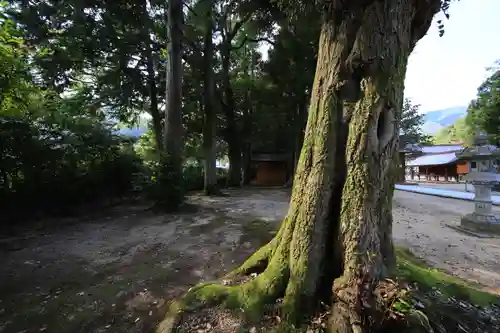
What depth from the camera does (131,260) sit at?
389cm

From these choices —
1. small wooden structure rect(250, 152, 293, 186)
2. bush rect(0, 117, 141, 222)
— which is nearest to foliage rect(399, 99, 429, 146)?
small wooden structure rect(250, 152, 293, 186)

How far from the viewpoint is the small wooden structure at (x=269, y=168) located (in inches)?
755

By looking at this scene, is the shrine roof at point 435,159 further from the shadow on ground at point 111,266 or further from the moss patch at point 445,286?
the moss patch at point 445,286

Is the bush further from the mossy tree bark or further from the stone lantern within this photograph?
the stone lantern

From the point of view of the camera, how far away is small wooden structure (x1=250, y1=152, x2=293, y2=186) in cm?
1917

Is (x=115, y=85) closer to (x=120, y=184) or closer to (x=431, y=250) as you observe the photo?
(x=120, y=184)

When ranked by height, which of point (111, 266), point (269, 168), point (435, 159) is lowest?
point (111, 266)


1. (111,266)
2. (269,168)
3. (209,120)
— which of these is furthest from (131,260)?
(269,168)

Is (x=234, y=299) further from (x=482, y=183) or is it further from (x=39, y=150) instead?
(x=482, y=183)

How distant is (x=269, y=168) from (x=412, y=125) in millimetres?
Result: 11674

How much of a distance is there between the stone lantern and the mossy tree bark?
5304 millimetres

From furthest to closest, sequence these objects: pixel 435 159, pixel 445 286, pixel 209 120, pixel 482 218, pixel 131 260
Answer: pixel 435 159
pixel 209 120
pixel 482 218
pixel 131 260
pixel 445 286

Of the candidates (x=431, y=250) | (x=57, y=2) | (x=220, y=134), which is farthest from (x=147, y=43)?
(x=431, y=250)

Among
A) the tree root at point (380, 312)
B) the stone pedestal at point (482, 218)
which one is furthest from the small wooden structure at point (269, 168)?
the tree root at point (380, 312)
